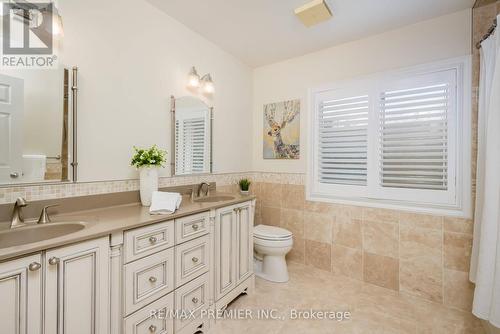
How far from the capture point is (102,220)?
1.26m

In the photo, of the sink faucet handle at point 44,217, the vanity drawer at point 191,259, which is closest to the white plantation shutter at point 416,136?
the vanity drawer at point 191,259

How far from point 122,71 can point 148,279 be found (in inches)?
56.7

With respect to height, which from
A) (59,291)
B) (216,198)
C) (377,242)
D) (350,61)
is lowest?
(377,242)

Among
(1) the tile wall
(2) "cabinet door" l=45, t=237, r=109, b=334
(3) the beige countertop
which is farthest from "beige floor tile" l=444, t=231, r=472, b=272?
(2) "cabinet door" l=45, t=237, r=109, b=334

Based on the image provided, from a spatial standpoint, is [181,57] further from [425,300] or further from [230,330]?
[425,300]

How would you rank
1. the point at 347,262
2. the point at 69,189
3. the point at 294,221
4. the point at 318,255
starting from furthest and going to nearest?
the point at 294,221 → the point at 318,255 → the point at 347,262 → the point at 69,189

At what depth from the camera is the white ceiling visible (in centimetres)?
185

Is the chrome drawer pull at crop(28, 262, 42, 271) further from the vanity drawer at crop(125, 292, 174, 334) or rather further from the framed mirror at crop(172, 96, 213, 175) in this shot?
the framed mirror at crop(172, 96, 213, 175)

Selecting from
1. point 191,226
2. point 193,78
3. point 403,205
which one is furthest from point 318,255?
point 193,78

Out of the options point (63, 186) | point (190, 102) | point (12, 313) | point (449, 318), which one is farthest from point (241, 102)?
point (449, 318)

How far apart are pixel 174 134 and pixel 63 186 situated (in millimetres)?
903

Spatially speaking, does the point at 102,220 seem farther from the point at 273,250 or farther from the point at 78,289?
the point at 273,250

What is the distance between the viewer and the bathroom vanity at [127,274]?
877 millimetres

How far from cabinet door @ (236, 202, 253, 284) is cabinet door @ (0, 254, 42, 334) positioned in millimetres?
1292
